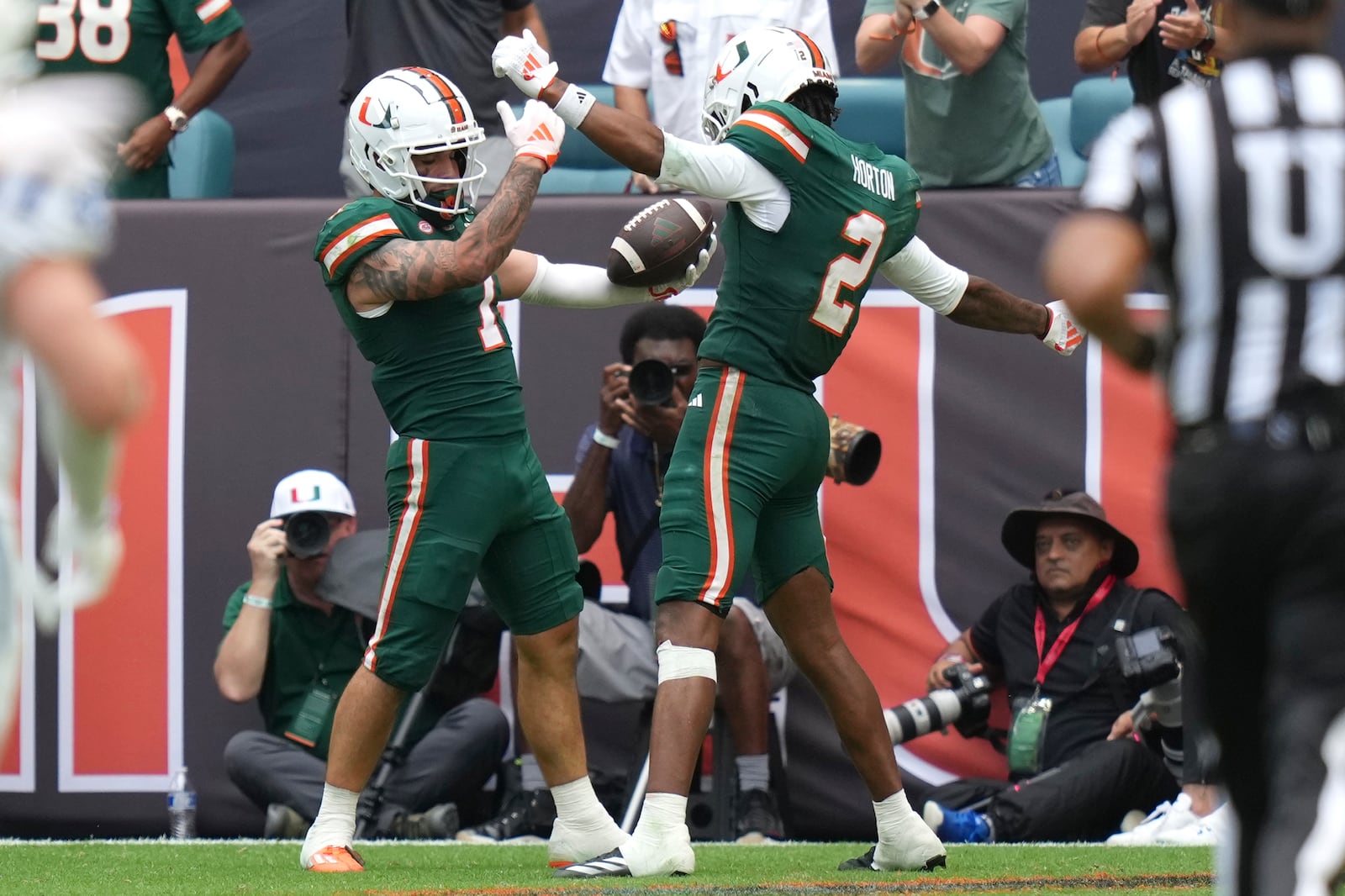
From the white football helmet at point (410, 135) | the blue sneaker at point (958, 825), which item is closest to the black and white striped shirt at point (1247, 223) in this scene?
the white football helmet at point (410, 135)

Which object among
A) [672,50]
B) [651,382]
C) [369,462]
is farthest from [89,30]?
[651,382]

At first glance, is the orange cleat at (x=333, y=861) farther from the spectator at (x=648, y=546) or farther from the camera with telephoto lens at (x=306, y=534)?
the camera with telephoto lens at (x=306, y=534)

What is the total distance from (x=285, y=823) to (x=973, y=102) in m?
3.69

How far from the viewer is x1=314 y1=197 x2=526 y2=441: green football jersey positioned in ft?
16.4

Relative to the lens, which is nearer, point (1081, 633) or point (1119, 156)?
point (1119, 156)

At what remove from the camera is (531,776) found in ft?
21.8

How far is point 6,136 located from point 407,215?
9.26ft

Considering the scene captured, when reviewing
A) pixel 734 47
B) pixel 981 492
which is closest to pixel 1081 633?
pixel 981 492

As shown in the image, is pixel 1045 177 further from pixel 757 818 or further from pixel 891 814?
pixel 891 814

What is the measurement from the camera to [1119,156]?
2.79 meters

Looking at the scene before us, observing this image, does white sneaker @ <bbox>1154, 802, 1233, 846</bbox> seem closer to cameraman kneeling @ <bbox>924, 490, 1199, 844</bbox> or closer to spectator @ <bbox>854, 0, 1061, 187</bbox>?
cameraman kneeling @ <bbox>924, 490, 1199, 844</bbox>

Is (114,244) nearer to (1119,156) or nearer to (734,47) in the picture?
(734,47)

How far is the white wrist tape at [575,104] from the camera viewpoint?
488 cm

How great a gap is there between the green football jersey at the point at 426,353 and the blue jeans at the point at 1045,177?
9.79ft
